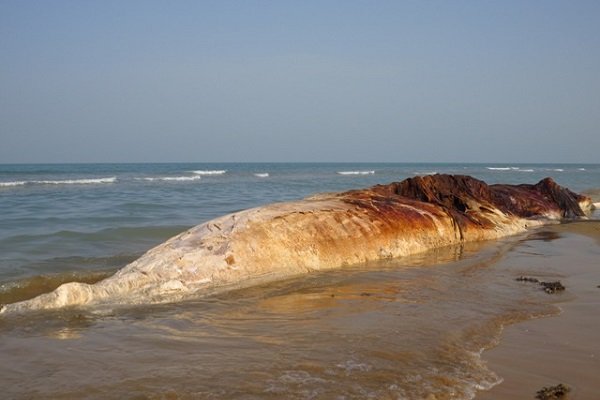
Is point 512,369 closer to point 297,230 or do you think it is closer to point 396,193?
point 297,230

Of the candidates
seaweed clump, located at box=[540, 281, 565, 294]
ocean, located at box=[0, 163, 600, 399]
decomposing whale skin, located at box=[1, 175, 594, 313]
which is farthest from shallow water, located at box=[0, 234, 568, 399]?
decomposing whale skin, located at box=[1, 175, 594, 313]

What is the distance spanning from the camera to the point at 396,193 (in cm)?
813

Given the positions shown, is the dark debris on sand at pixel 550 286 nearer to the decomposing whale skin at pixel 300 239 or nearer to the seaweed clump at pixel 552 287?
the seaweed clump at pixel 552 287

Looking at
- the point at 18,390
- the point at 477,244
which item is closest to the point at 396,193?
the point at 477,244

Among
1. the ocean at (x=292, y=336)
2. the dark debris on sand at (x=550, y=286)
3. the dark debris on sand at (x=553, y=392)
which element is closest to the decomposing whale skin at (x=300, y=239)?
the ocean at (x=292, y=336)

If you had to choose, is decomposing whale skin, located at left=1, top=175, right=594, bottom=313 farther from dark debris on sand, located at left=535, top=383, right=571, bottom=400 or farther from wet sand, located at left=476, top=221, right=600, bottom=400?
dark debris on sand, located at left=535, top=383, right=571, bottom=400

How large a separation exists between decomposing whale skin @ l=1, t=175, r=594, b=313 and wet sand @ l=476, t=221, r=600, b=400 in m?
1.72

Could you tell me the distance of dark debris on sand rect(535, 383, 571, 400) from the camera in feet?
9.11

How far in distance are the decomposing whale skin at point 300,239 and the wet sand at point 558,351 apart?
1719 millimetres

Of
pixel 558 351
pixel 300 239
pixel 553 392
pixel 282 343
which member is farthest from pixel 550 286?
pixel 282 343

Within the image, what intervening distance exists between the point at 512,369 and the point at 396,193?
5079mm

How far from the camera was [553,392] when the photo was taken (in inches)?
110

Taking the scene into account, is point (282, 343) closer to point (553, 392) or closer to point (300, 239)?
point (553, 392)

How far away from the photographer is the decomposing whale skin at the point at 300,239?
4707mm
